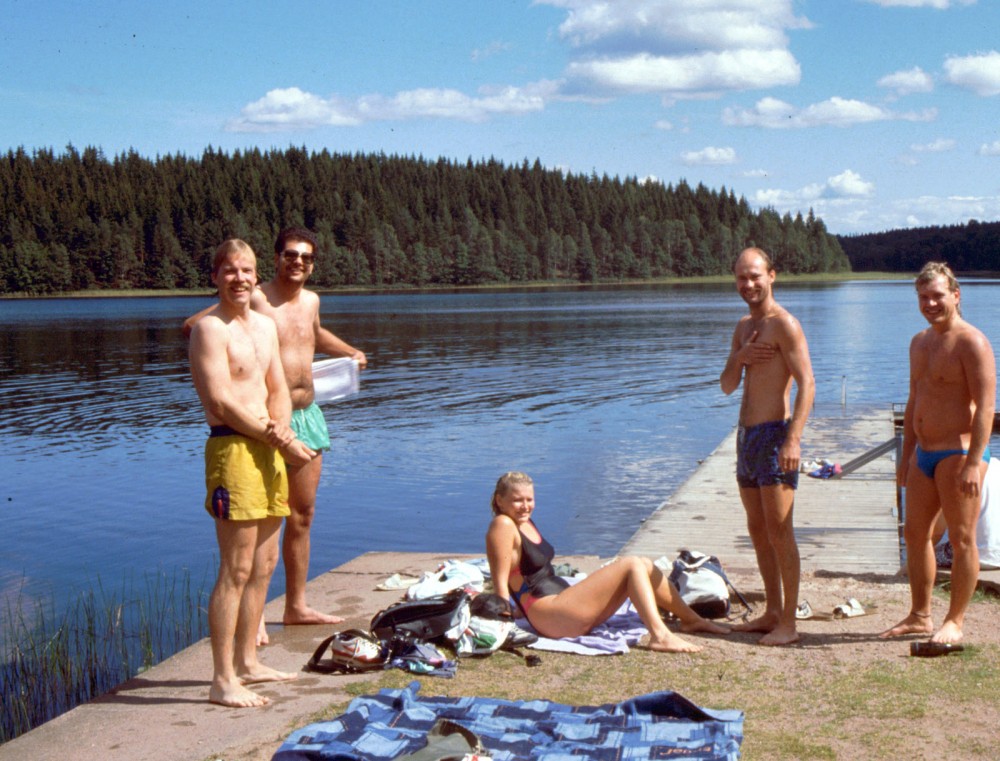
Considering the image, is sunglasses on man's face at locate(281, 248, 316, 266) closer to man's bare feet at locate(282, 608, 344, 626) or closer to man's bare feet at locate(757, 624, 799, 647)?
man's bare feet at locate(282, 608, 344, 626)

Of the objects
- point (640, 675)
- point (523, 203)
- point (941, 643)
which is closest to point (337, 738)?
point (640, 675)

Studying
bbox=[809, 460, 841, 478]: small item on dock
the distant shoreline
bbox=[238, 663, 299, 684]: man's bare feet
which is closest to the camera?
bbox=[238, 663, 299, 684]: man's bare feet

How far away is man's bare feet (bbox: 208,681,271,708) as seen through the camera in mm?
5262

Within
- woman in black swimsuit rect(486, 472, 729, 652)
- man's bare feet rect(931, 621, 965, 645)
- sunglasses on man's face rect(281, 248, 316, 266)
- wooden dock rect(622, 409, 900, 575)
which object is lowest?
wooden dock rect(622, 409, 900, 575)

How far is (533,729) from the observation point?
15.6 ft

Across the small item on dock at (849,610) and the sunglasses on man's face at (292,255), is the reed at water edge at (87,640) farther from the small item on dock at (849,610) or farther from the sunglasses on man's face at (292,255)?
the small item on dock at (849,610)

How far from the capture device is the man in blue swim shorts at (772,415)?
617cm

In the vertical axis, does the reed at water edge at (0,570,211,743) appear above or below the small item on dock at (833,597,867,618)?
below

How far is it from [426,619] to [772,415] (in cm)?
217

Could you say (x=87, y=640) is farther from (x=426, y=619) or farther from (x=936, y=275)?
(x=936, y=275)

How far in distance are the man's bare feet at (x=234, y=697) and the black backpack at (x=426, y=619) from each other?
0.93 m

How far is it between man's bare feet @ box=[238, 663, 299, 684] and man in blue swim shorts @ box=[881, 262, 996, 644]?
325 centimetres

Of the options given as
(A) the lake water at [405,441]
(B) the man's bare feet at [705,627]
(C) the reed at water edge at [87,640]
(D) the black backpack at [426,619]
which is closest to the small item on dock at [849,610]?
(B) the man's bare feet at [705,627]

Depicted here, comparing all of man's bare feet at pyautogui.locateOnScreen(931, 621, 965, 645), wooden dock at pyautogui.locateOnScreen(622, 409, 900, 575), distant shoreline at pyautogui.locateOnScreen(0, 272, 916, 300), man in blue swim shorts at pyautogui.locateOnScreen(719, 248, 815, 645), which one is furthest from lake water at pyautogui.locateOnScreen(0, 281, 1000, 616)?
distant shoreline at pyautogui.locateOnScreen(0, 272, 916, 300)
